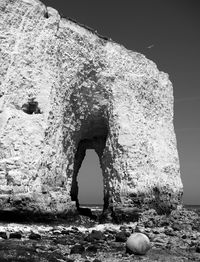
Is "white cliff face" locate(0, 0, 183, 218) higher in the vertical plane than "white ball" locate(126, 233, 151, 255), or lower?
higher

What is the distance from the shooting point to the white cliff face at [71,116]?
18.5 m

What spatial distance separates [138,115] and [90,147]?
512 cm

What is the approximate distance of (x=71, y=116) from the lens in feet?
75.0

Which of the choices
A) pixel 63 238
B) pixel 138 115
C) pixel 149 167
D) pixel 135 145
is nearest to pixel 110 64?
pixel 138 115

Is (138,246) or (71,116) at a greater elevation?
(71,116)

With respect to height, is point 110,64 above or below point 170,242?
above

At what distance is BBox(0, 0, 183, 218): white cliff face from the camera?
18500mm

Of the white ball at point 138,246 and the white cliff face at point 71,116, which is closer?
the white ball at point 138,246

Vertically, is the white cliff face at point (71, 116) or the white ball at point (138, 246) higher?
the white cliff face at point (71, 116)

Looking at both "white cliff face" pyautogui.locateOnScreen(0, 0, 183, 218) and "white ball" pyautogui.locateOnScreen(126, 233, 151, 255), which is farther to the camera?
"white cliff face" pyautogui.locateOnScreen(0, 0, 183, 218)

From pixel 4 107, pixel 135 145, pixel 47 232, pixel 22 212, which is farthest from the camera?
pixel 135 145

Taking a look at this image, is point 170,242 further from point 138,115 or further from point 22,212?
point 138,115

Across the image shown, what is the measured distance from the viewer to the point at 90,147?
28047 mm

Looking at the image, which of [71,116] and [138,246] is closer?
[138,246]
